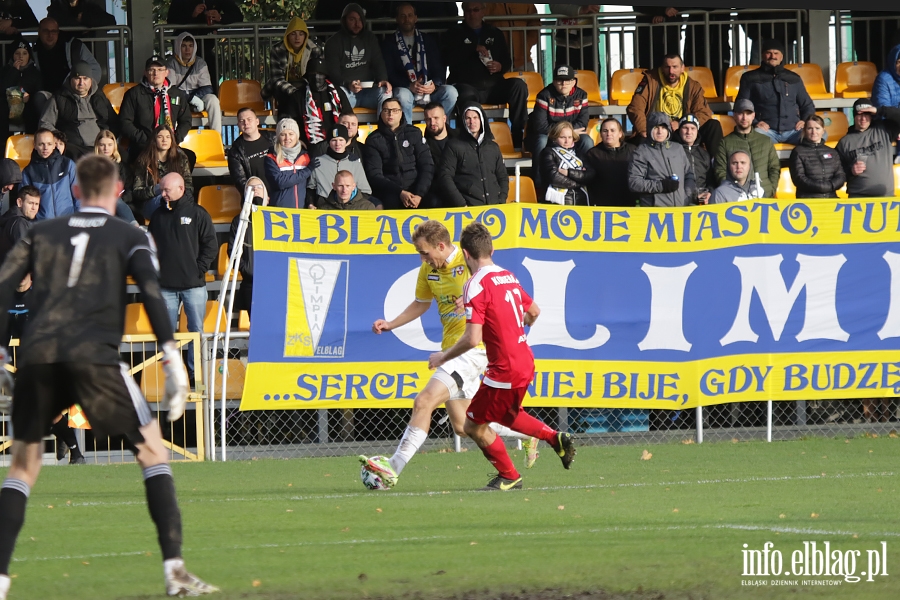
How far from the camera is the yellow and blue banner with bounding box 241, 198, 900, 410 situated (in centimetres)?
1297

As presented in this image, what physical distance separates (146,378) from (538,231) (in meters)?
4.32

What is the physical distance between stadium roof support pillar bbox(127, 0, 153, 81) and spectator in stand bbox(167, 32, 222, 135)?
1.14 m

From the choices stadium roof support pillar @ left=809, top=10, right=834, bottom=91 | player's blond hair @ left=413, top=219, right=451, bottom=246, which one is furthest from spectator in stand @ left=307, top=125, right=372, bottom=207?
stadium roof support pillar @ left=809, top=10, right=834, bottom=91

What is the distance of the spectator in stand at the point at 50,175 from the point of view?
14477mm

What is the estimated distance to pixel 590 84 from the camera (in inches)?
734

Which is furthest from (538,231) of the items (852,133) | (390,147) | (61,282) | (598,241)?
(61,282)

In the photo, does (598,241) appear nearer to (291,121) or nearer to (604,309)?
(604,309)

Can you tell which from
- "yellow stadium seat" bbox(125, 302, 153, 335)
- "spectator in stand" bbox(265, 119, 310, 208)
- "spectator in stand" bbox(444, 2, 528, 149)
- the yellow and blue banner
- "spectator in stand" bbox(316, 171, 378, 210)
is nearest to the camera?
the yellow and blue banner

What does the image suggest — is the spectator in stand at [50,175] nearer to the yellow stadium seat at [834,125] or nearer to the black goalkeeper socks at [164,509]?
the black goalkeeper socks at [164,509]

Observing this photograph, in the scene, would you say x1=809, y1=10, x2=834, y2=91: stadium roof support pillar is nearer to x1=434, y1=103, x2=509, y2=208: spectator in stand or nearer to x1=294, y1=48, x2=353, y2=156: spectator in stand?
x1=434, y1=103, x2=509, y2=208: spectator in stand

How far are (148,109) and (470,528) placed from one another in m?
9.47

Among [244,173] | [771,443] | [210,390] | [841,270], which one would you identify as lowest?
[771,443]

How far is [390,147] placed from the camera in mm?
15203

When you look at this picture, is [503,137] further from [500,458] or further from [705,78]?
[500,458]
